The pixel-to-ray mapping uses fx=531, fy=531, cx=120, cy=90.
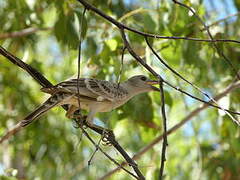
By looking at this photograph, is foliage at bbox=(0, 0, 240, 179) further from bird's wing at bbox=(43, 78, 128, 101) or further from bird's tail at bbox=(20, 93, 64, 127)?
bird's tail at bbox=(20, 93, 64, 127)

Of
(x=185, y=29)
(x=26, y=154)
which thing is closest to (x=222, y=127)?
(x=185, y=29)

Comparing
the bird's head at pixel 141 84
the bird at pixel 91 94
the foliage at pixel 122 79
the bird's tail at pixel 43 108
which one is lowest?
the bird's tail at pixel 43 108

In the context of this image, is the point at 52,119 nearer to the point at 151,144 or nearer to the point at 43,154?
the point at 43,154

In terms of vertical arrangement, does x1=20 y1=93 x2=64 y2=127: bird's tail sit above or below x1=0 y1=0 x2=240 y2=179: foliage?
below

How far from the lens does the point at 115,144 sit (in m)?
3.29

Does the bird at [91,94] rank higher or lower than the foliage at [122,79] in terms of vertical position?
lower

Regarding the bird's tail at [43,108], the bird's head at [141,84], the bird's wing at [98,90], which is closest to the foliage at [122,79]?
the bird's head at [141,84]

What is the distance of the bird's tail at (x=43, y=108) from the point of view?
139 inches

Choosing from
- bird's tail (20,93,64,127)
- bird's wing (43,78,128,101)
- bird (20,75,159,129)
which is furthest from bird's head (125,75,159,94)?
bird's tail (20,93,64,127)

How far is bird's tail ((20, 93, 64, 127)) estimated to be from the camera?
3543 mm

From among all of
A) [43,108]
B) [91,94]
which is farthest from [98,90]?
[43,108]

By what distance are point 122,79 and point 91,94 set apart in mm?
804

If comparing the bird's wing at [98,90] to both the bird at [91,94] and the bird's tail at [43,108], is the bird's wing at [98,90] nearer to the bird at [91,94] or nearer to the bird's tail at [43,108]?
the bird at [91,94]

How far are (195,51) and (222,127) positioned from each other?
158cm
